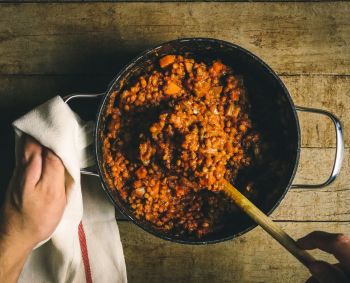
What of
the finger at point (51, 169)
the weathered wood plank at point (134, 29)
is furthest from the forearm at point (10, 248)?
the weathered wood plank at point (134, 29)

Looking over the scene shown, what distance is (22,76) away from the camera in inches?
51.7

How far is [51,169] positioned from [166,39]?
0.53 meters

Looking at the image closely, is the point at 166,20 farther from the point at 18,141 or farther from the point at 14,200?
the point at 14,200

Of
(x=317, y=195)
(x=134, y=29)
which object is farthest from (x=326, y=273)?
(x=134, y=29)

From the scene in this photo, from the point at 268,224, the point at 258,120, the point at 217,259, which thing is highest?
the point at 258,120

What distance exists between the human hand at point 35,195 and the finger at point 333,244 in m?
0.68

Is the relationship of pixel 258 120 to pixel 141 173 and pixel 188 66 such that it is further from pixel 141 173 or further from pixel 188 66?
pixel 141 173

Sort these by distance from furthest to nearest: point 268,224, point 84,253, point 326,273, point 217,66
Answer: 1. point 84,253
2. point 217,66
3. point 268,224
4. point 326,273

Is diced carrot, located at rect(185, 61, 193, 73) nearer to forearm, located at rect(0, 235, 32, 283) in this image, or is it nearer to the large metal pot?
the large metal pot

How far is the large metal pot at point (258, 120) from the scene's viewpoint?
1105 millimetres

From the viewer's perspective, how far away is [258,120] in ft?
4.10

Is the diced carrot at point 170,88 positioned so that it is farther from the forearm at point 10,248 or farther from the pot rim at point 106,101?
the forearm at point 10,248

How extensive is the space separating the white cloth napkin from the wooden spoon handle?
1.30ft

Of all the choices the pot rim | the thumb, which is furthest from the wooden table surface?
the thumb
